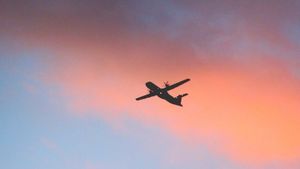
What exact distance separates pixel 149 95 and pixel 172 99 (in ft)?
22.2

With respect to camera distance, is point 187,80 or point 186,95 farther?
point 186,95

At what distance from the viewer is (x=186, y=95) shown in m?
117

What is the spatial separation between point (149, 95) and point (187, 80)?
10466 mm

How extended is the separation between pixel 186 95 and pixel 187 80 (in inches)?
348

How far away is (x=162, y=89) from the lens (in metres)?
109

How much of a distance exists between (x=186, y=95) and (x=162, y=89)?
9922mm

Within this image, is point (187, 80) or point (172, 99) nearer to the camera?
point (187, 80)

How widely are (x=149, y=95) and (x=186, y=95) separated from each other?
966 centimetres

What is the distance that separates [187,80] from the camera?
109m

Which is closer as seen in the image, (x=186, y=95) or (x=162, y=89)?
(x=162, y=89)

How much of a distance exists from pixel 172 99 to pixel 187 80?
9915 millimetres

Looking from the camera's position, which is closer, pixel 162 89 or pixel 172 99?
pixel 162 89

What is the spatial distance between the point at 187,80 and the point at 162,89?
239 inches
